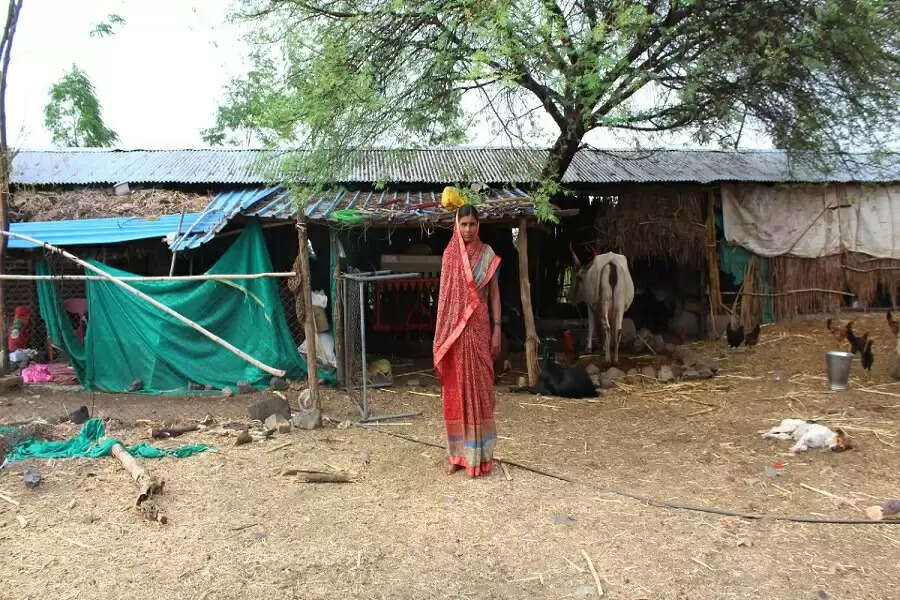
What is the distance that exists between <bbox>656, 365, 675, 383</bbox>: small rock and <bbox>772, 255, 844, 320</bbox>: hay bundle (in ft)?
14.2

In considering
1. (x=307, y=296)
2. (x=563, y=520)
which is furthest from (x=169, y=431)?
(x=563, y=520)

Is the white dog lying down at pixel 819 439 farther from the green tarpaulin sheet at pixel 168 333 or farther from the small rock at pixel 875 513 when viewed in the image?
the green tarpaulin sheet at pixel 168 333

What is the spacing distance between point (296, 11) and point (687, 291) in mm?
8332

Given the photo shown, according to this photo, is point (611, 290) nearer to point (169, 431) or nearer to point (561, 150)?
point (561, 150)

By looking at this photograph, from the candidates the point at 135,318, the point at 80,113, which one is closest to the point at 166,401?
the point at 135,318

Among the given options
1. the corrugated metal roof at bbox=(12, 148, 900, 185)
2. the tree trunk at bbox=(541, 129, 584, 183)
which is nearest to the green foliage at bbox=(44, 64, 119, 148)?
the corrugated metal roof at bbox=(12, 148, 900, 185)

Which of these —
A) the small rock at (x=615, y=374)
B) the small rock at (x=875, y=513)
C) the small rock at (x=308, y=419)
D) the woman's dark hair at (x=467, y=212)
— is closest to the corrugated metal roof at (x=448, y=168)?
the small rock at (x=615, y=374)

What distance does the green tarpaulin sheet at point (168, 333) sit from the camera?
721 centimetres

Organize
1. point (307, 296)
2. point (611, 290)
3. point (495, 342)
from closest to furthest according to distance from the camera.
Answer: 1. point (495, 342)
2. point (307, 296)
3. point (611, 290)

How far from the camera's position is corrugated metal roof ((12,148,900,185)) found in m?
9.76

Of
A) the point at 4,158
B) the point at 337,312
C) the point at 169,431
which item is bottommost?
the point at 169,431

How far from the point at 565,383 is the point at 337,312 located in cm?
268

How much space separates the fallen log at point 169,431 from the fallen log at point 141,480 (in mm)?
649

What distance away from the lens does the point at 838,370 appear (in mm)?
6691
